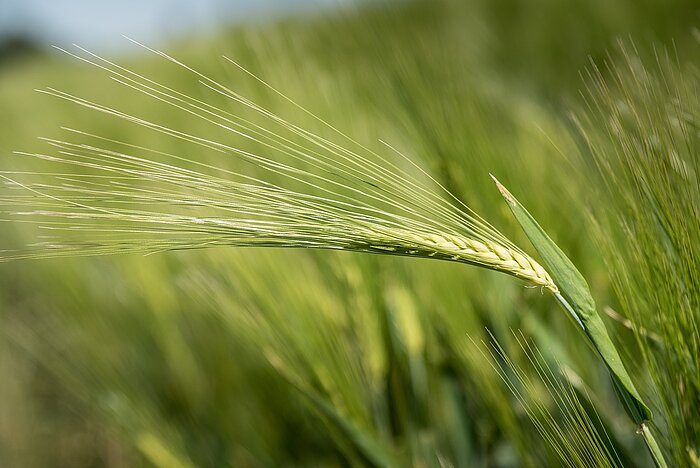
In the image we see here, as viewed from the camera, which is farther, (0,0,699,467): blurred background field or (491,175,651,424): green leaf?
(0,0,699,467): blurred background field

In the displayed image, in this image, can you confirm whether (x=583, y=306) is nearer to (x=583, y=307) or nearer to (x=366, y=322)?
(x=583, y=307)

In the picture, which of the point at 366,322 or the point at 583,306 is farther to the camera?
the point at 366,322

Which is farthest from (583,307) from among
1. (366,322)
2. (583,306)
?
(366,322)

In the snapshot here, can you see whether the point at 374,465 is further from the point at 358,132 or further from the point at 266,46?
the point at 266,46

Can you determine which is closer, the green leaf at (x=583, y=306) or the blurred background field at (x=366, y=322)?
the green leaf at (x=583, y=306)

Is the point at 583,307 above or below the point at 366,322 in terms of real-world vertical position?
above
